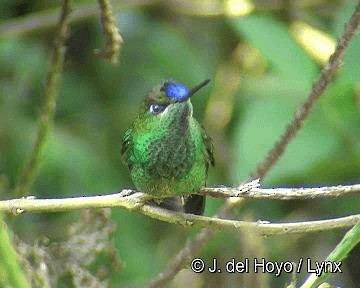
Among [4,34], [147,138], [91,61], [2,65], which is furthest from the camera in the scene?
[91,61]

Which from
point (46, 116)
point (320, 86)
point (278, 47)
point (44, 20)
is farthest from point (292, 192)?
point (44, 20)

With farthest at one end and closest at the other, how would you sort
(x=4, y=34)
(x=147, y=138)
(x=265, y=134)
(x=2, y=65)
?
(x=2, y=65) < (x=4, y=34) < (x=265, y=134) < (x=147, y=138)

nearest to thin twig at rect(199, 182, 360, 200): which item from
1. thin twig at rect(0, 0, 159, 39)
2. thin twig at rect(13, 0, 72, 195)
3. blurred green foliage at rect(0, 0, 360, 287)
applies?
thin twig at rect(13, 0, 72, 195)

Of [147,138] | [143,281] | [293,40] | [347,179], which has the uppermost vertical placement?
[147,138]

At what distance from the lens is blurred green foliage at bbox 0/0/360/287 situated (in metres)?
2.49

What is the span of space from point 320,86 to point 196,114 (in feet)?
5.44

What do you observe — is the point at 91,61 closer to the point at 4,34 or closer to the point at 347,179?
the point at 4,34

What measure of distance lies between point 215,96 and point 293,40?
1.66 feet

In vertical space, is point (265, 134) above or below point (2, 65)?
above

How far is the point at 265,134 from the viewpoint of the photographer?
2484mm

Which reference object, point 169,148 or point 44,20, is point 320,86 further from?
point 44,20

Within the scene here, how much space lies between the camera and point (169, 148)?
1596mm

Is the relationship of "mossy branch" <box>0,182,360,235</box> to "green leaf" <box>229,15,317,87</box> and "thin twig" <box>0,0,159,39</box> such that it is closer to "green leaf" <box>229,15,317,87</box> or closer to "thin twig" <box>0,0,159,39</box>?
"green leaf" <box>229,15,317,87</box>

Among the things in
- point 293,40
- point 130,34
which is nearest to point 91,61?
point 130,34
